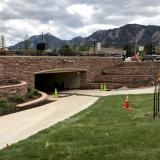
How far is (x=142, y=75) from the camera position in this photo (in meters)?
47.6

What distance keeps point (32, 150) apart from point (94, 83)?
3702 centimetres

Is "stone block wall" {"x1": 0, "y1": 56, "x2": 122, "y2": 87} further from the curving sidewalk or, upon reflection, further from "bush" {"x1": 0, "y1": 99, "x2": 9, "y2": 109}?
the curving sidewalk

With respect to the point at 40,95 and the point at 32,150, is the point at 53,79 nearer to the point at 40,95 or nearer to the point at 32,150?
the point at 40,95

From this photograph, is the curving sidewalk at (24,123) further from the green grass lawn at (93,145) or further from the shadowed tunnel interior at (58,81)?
the shadowed tunnel interior at (58,81)

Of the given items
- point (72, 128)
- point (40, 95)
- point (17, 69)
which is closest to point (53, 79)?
point (17, 69)

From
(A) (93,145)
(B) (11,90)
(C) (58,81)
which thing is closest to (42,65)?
(C) (58,81)

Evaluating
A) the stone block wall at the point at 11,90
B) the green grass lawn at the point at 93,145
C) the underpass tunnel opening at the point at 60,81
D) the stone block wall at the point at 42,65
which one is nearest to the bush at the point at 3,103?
the stone block wall at the point at 11,90

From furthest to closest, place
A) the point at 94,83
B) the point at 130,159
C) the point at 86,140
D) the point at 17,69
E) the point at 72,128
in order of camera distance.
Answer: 1. the point at 94,83
2. the point at 17,69
3. the point at 72,128
4. the point at 86,140
5. the point at 130,159

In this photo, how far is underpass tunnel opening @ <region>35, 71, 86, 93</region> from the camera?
48.2 meters

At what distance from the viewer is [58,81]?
166ft

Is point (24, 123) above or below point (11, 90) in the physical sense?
below

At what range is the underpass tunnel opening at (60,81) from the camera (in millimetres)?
48234

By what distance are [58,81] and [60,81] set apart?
0.38 m

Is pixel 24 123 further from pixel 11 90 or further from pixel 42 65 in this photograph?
pixel 42 65
